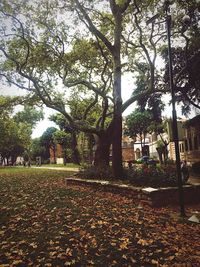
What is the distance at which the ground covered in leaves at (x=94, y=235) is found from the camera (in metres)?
4.86

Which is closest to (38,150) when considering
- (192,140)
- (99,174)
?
(192,140)

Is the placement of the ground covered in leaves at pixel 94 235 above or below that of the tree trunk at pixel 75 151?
below

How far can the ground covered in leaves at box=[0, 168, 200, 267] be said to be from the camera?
486 centimetres

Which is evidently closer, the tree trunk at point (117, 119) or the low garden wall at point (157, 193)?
the low garden wall at point (157, 193)

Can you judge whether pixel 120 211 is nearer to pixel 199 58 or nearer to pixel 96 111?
pixel 199 58

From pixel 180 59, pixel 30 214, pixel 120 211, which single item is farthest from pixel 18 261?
pixel 180 59

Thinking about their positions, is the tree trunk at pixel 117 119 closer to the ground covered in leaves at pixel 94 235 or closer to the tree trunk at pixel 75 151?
the ground covered in leaves at pixel 94 235

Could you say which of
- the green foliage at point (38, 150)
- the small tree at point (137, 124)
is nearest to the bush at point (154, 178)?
the small tree at point (137, 124)

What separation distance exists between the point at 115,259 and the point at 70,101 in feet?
70.9

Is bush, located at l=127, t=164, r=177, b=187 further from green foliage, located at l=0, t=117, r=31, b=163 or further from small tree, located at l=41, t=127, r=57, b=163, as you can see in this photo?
small tree, located at l=41, t=127, r=57, b=163

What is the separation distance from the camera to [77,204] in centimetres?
945

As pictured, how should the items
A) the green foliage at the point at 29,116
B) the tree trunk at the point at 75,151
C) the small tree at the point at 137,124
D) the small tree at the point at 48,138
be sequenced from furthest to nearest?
the small tree at the point at 48,138
the green foliage at the point at 29,116
the small tree at the point at 137,124
the tree trunk at the point at 75,151

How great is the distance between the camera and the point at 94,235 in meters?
6.13

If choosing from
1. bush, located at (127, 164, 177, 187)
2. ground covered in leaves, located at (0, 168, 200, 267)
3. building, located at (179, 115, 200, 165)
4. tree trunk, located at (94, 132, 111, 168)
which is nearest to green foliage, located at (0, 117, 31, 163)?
building, located at (179, 115, 200, 165)
